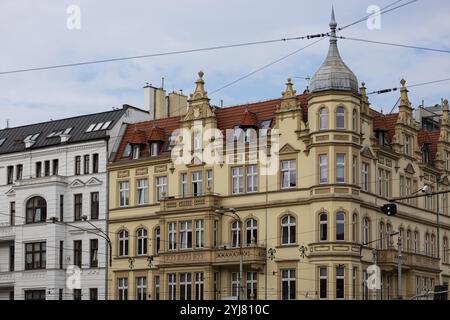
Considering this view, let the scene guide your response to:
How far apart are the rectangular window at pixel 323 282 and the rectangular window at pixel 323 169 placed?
5.62m

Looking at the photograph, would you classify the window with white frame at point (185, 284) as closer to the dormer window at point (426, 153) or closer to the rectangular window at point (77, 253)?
the rectangular window at point (77, 253)

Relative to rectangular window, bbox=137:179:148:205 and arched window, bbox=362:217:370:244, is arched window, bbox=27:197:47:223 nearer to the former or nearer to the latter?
rectangular window, bbox=137:179:148:205

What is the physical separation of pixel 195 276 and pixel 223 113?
39.3ft

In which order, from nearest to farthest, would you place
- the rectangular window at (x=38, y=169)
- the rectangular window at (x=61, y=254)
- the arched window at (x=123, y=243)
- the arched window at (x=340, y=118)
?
1. the arched window at (x=340, y=118)
2. the arched window at (x=123, y=243)
3. the rectangular window at (x=61, y=254)
4. the rectangular window at (x=38, y=169)

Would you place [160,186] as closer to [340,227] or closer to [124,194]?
[124,194]

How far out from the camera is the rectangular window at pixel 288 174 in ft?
202

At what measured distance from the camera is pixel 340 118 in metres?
60.9

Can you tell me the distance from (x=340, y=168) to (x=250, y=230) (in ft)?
24.4

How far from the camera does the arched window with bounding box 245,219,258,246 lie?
62575 mm

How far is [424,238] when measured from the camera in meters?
70.6

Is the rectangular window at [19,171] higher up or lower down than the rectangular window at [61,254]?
higher up

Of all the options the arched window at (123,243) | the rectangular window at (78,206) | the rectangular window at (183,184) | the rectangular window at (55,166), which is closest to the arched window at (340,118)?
A: the rectangular window at (183,184)

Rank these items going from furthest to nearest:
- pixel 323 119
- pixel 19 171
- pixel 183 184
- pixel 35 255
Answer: pixel 19 171, pixel 35 255, pixel 183 184, pixel 323 119

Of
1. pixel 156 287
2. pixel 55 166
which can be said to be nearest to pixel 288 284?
pixel 156 287
